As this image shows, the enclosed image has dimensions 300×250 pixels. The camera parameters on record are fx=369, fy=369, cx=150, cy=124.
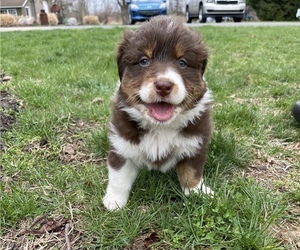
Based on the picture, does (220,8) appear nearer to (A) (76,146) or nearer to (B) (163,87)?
(A) (76,146)

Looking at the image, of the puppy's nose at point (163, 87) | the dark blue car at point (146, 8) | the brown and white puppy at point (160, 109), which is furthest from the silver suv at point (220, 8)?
the puppy's nose at point (163, 87)

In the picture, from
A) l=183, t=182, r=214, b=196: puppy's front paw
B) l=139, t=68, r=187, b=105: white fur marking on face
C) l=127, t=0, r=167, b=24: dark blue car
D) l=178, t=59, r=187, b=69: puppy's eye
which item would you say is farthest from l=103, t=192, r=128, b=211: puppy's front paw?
l=127, t=0, r=167, b=24: dark blue car

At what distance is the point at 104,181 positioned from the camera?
2.98m

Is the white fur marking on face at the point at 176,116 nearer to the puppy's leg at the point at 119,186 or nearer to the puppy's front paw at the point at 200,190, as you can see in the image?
the puppy's leg at the point at 119,186

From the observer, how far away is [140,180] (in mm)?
2881

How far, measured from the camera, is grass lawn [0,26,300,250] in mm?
2334

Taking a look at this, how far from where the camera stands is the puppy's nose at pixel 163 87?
2164mm

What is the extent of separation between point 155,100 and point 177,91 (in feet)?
0.47

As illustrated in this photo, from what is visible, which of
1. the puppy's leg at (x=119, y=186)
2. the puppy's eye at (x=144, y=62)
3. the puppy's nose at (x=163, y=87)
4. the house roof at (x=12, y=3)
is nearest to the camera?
the puppy's nose at (x=163, y=87)

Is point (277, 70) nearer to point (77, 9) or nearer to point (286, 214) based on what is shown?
point (286, 214)

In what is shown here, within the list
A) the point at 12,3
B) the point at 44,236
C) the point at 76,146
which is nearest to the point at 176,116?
the point at 44,236

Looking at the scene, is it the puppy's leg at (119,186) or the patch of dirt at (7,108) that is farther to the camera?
the patch of dirt at (7,108)

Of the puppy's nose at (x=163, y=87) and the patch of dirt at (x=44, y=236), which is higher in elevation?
the puppy's nose at (x=163, y=87)

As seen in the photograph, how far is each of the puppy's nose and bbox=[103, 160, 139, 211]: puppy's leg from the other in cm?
69
